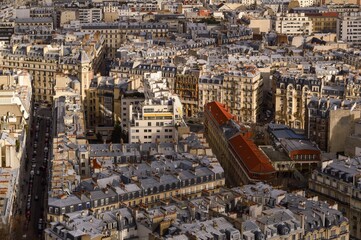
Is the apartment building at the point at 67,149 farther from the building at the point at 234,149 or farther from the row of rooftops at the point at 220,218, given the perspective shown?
the building at the point at 234,149

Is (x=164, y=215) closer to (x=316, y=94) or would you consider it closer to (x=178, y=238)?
(x=178, y=238)

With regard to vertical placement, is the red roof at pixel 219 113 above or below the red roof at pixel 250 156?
above

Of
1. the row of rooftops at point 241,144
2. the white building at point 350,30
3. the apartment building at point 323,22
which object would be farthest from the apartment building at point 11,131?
the apartment building at point 323,22

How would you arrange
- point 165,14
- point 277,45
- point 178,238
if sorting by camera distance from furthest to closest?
1. point 165,14
2. point 277,45
3. point 178,238

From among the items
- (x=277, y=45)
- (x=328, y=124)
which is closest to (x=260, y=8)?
(x=277, y=45)

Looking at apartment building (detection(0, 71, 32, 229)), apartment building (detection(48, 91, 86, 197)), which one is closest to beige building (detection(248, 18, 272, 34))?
apartment building (detection(0, 71, 32, 229))

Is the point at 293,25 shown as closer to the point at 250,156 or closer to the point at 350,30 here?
the point at 350,30

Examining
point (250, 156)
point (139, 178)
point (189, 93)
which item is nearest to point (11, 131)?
point (139, 178)
